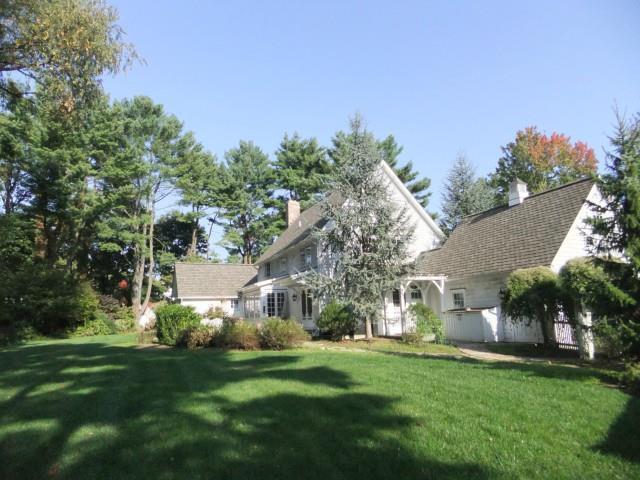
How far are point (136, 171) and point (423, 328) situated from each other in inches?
1159

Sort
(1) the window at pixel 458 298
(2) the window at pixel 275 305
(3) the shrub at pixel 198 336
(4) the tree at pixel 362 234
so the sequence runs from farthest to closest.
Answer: (2) the window at pixel 275 305
(1) the window at pixel 458 298
(4) the tree at pixel 362 234
(3) the shrub at pixel 198 336

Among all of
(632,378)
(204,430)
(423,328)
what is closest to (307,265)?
(423,328)

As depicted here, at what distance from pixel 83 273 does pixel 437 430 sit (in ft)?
148

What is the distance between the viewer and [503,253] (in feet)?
60.6

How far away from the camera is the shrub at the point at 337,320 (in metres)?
17.7

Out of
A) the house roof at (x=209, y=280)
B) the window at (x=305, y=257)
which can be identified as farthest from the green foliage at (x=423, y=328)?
the house roof at (x=209, y=280)

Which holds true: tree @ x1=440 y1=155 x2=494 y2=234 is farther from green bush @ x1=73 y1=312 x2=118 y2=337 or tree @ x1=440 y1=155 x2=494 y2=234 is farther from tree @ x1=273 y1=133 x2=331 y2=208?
green bush @ x1=73 y1=312 x2=118 y2=337

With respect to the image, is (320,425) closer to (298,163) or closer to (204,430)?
(204,430)

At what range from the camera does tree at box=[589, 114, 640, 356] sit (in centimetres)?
873

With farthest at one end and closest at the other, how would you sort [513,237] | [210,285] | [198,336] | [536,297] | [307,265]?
[210,285] < [307,265] < [513,237] < [198,336] < [536,297]

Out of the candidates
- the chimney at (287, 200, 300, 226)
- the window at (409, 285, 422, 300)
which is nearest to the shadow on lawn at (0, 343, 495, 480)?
the window at (409, 285, 422, 300)

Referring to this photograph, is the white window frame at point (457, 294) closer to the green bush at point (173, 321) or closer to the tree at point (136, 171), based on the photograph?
the green bush at point (173, 321)

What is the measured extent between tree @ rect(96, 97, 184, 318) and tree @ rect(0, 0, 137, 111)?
26.1 metres

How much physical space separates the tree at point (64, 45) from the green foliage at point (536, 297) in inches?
543
